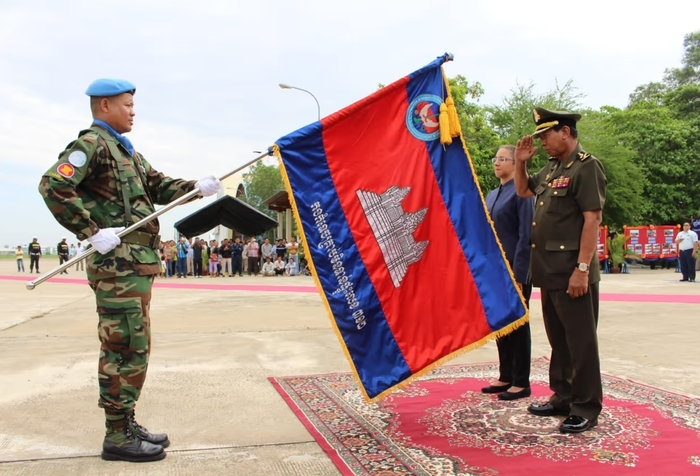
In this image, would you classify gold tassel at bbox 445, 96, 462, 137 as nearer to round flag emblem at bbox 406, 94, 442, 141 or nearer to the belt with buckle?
round flag emblem at bbox 406, 94, 442, 141

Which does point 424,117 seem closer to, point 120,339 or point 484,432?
point 484,432

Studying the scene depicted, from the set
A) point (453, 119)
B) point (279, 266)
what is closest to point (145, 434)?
point (453, 119)

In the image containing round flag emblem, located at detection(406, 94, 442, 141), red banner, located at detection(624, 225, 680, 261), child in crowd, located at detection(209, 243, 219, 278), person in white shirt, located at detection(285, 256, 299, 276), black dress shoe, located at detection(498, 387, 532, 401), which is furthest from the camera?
person in white shirt, located at detection(285, 256, 299, 276)

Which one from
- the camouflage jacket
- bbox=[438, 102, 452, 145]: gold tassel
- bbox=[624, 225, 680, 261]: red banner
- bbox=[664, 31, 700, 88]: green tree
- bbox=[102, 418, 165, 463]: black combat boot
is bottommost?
bbox=[102, 418, 165, 463]: black combat boot

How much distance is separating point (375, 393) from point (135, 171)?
6.00 ft

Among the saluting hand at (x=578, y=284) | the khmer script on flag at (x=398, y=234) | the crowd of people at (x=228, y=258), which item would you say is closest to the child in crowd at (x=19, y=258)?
the crowd of people at (x=228, y=258)

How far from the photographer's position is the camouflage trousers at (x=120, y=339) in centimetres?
289

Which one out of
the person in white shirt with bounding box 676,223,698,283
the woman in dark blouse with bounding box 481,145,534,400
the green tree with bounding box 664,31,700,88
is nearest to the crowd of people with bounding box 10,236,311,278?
the person in white shirt with bounding box 676,223,698,283

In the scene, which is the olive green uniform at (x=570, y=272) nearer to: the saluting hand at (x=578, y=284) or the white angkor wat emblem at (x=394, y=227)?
the saluting hand at (x=578, y=284)

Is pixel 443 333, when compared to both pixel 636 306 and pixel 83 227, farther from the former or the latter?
pixel 636 306

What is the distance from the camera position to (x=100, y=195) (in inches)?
117

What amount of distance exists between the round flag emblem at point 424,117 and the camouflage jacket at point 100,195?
163cm

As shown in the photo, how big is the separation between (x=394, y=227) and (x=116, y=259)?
5.09ft

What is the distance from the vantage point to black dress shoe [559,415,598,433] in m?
3.17
